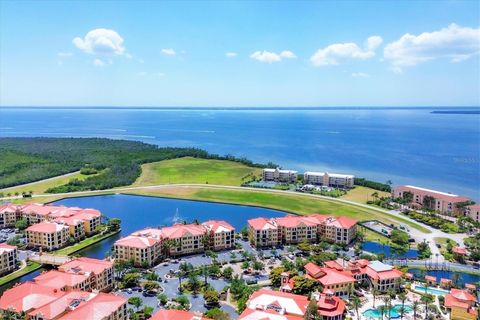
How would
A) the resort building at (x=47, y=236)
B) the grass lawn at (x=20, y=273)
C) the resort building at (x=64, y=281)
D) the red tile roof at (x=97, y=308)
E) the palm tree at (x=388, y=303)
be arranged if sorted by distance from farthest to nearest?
the resort building at (x=47, y=236) < the grass lawn at (x=20, y=273) < the resort building at (x=64, y=281) < the palm tree at (x=388, y=303) < the red tile roof at (x=97, y=308)

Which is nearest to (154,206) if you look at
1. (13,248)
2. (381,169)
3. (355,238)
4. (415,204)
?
(13,248)

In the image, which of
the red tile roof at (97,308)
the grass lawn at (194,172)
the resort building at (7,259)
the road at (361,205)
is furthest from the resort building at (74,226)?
the grass lawn at (194,172)

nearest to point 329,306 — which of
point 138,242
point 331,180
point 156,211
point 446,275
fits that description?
point 446,275

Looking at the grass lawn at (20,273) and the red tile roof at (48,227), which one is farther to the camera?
the red tile roof at (48,227)

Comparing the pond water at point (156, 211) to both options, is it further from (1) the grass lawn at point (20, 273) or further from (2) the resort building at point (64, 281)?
(2) the resort building at point (64, 281)

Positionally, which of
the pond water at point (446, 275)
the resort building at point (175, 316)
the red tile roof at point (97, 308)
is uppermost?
the red tile roof at point (97, 308)

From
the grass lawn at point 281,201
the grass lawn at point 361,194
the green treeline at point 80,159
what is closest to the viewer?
the grass lawn at point 281,201

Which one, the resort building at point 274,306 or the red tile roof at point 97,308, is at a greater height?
the red tile roof at point 97,308

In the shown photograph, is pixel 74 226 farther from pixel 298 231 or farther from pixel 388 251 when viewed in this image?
pixel 388 251

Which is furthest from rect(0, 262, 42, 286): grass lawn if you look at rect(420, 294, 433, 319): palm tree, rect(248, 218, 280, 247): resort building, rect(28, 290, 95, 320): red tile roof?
rect(420, 294, 433, 319): palm tree
